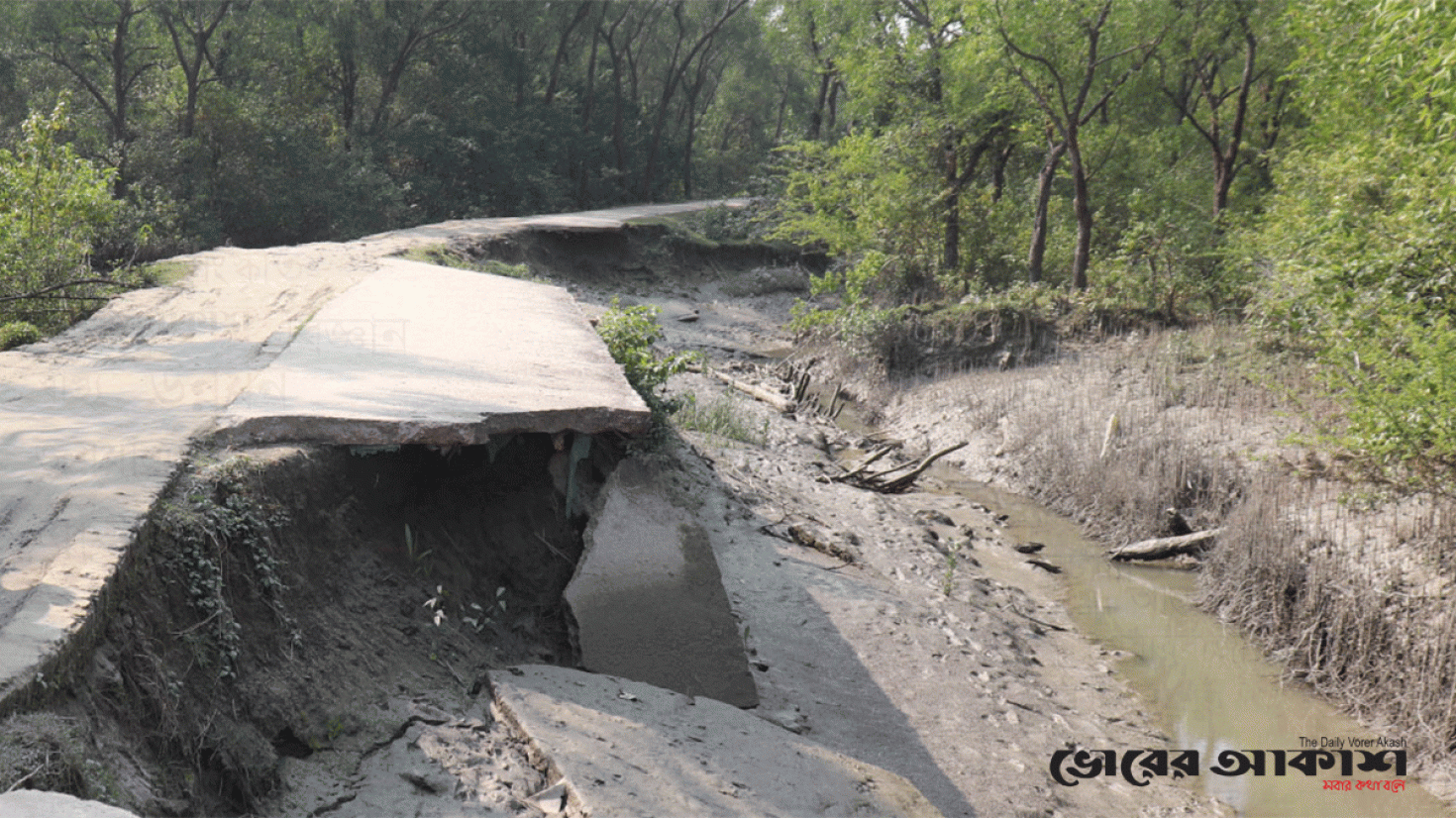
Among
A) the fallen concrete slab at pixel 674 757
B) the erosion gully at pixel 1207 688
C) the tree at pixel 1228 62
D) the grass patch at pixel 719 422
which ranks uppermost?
the tree at pixel 1228 62

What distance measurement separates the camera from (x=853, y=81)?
21.5 meters

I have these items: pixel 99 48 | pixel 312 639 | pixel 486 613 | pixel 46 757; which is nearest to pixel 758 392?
pixel 486 613

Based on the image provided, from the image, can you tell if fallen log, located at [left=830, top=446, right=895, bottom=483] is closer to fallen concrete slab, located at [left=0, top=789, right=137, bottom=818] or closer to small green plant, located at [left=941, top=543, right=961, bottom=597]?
small green plant, located at [left=941, top=543, right=961, bottom=597]

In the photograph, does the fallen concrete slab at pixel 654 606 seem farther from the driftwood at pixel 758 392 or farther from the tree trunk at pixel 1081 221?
the tree trunk at pixel 1081 221

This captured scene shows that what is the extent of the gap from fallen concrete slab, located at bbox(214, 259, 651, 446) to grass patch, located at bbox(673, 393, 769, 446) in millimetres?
2136

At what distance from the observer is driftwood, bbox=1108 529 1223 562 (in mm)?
9477

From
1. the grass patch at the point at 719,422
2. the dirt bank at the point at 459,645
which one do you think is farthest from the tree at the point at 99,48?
the dirt bank at the point at 459,645

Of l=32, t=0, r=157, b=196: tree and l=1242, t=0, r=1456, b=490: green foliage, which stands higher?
l=32, t=0, r=157, b=196: tree

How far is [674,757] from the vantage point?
13.8 ft

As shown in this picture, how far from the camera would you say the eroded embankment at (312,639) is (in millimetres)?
3113

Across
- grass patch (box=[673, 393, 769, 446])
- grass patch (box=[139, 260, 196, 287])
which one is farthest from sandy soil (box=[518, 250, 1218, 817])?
grass patch (box=[139, 260, 196, 287])

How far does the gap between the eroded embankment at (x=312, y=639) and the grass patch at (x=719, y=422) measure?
5.15 m

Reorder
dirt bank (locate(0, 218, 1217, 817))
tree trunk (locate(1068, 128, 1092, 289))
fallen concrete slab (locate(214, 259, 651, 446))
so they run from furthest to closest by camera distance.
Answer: tree trunk (locate(1068, 128, 1092, 289)), fallen concrete slab (locate(214, 259, 651, 446)), dirt bank (locate(0, 218, 1217, 817))

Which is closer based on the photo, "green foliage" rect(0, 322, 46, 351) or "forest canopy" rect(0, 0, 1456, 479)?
"green foliage" rect(0, 322, 46, 351)
